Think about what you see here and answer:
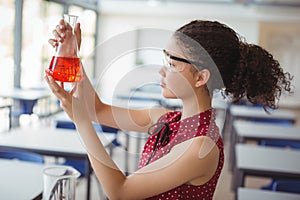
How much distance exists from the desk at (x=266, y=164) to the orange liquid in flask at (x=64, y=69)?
1.54m

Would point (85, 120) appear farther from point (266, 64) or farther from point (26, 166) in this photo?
point (26, 166)

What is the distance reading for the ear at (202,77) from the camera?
1.08m

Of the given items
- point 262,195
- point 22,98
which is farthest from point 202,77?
point 22,98

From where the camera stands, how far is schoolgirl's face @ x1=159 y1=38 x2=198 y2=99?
1.09 metres

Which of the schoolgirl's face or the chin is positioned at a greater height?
the schoolgirl's face

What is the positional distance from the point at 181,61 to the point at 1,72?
441 centimetres

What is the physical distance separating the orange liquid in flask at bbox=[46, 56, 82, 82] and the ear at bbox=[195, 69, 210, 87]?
33 centimetres

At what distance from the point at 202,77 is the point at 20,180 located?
1117 millimetres

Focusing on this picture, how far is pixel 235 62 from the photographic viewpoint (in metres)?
1.13

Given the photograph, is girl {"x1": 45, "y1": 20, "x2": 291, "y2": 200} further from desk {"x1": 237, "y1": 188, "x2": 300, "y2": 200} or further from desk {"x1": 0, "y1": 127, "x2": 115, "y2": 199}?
desk {"x1": 0, "y1": 127, "x2": 115, "y2": 199}

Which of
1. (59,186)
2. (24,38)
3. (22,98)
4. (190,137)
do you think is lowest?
(22,98)

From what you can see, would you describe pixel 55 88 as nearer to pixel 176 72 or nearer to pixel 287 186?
pixel 176 72

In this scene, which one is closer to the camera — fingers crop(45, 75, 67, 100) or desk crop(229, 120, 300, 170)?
fingers crop(45, 75, 67, 100)

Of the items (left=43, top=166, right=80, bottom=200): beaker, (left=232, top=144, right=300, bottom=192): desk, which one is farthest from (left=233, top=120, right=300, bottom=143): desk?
(left=43, top=166, right=80, bottom=200): beaker
